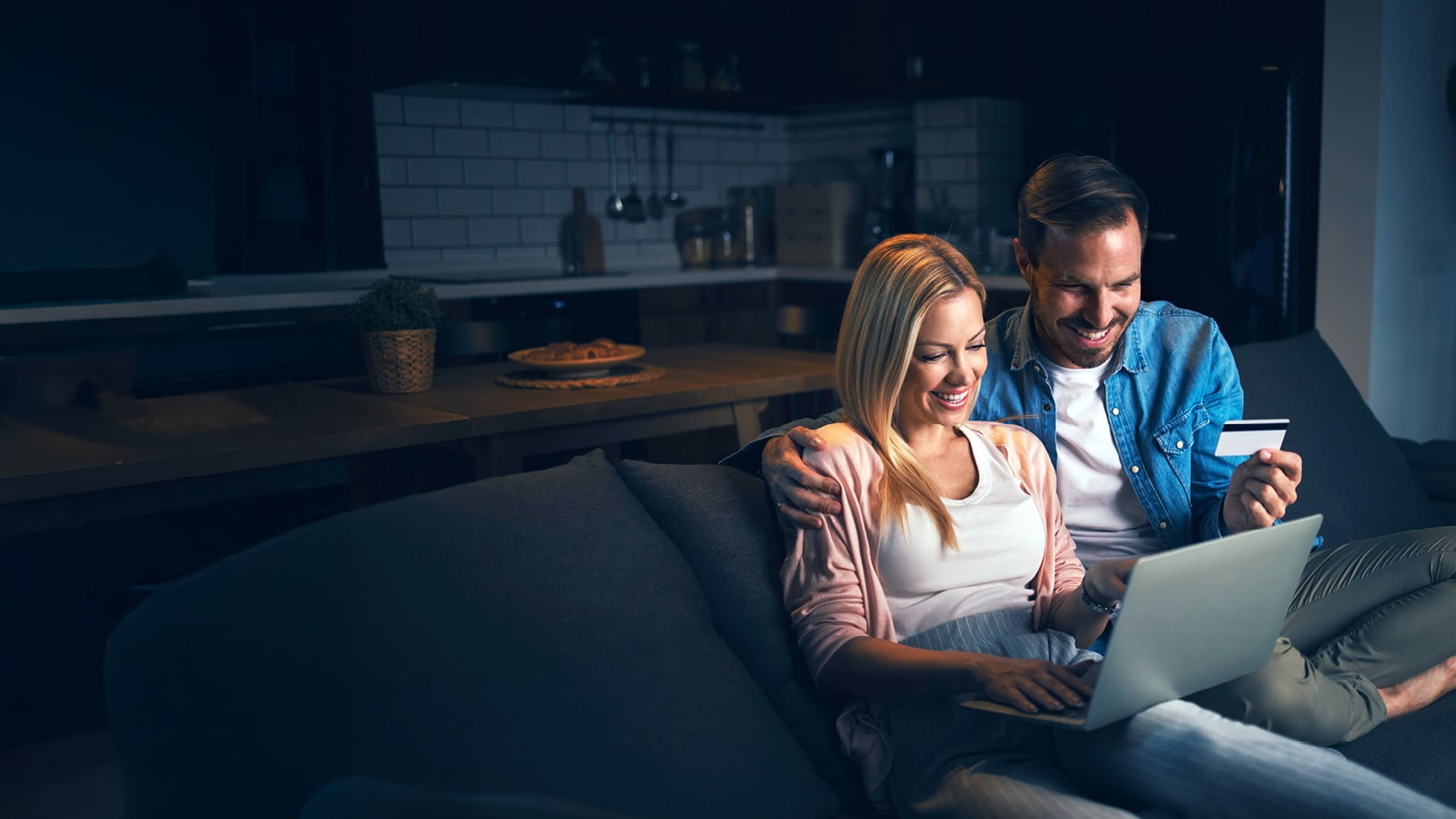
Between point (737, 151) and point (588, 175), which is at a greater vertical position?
point (737, 151)

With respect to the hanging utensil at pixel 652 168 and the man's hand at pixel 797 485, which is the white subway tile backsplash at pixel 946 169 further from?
the man's hand at pixel 797 485

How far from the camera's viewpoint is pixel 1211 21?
13.8ft

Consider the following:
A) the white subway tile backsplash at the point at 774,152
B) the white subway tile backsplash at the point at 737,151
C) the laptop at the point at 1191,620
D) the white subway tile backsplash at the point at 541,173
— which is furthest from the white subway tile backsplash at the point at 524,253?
the laptop at the point at 1191,620

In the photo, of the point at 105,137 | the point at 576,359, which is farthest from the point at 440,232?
the point at 576,359

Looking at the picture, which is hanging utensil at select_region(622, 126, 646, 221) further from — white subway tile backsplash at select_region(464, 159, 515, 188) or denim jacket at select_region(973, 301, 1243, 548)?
denim jacket at select_region(973, 301, 1243, 548)

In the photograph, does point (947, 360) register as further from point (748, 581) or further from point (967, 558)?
point (748, 581)

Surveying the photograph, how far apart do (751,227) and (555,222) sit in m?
0.97

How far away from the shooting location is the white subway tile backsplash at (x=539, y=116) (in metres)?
4.97

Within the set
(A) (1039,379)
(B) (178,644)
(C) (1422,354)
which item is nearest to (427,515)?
(B) (178,644)

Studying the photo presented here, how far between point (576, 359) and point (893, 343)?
4.15 feet

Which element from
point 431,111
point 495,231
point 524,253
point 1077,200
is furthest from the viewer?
point 524,253

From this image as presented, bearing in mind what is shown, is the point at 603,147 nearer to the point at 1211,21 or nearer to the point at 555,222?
the point at 555,222

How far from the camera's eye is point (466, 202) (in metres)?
4.84

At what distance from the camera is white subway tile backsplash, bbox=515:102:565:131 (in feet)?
16.3
